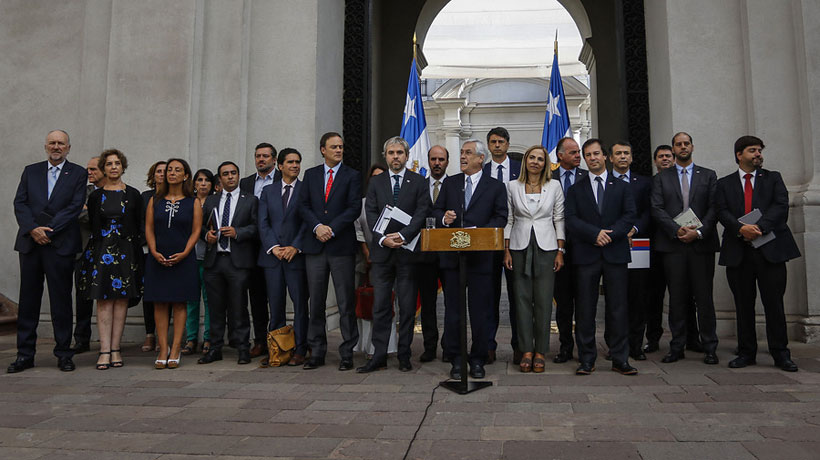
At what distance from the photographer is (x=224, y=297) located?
5.54 m

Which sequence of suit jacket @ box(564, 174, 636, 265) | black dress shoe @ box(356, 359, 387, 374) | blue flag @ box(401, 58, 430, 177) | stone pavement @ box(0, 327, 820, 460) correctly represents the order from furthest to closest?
blue flag @ box(401, 58, 430, 177) → black dress shoe @ box(356, 359, 387, 374) → suit jacket @ box(564, 174, 636, 265) → stone pavement @ box(0, 327, 820, 460)

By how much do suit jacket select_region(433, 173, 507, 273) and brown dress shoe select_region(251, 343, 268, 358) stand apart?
208 centimetres

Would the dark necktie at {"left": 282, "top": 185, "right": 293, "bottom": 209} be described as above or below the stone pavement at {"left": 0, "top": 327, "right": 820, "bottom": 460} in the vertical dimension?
above

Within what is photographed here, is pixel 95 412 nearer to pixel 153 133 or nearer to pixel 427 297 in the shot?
pixel 427 297

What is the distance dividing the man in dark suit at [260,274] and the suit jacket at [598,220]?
2.68 meters

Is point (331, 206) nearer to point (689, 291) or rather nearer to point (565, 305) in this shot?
point (565, 305)

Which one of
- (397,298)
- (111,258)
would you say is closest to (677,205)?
(397,298)

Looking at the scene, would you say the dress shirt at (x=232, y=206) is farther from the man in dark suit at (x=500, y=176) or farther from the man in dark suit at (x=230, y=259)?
the man in dark suit at (x=500, y=176)

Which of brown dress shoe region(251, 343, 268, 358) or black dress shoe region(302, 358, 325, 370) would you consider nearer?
black dress shoe region(302, 358, 325, 370)

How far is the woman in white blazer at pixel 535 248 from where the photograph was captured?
4816 mm

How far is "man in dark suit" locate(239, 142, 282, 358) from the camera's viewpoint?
18.7 feet

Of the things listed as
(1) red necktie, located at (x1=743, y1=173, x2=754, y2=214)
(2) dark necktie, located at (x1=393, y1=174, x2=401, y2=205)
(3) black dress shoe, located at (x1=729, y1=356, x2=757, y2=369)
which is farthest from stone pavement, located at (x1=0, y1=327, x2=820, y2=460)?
(2) dark necktie, located at (x1=393, y1=174, x2=401, y2=205)

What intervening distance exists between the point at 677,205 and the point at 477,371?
2.32m

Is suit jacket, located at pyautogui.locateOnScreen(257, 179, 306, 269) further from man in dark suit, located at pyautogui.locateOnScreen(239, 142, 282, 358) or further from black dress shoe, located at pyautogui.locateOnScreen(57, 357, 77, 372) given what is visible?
black dress shoe, located at pyautogui.locateOnScreen(57, 357, 77, 372)
